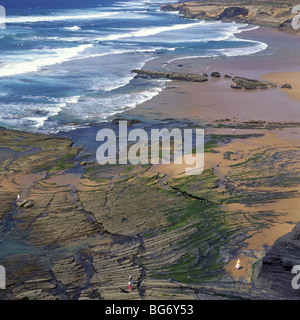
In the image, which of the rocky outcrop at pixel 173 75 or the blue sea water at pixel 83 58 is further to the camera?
the rocky outcrop at pixel 173 75

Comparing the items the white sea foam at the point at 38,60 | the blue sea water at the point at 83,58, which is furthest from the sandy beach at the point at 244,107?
the white sea foam at the point at 38,60

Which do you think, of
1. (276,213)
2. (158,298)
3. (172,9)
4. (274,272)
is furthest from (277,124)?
(172,9)

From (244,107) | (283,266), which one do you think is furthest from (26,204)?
(244,107)

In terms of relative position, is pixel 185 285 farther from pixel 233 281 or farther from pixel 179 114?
pixel 179 114

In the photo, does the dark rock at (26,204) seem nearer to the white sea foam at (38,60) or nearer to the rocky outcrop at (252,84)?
the rocky outcrop at (252,84)
